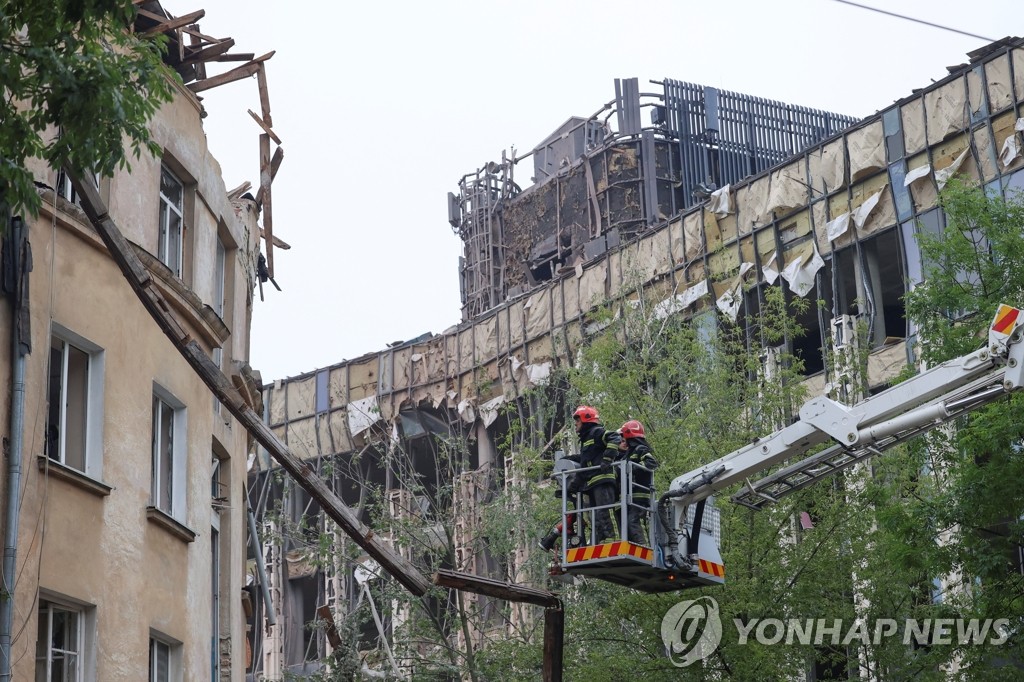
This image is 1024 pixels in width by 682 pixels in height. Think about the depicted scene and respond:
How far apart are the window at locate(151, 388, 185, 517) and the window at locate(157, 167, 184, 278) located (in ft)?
5.89

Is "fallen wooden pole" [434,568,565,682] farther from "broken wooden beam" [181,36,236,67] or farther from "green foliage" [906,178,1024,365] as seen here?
"broken wooden beam" [181,36,236,67]

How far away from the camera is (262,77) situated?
22828 mm

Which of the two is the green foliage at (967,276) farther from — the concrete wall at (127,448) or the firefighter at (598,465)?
the concrete wall at (127,448)

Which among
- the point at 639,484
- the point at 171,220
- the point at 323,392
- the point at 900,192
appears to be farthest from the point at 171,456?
the point at 323,392

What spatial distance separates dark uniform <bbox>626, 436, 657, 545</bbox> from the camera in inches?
599

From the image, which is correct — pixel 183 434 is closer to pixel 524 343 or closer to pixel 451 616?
pixel 451 616

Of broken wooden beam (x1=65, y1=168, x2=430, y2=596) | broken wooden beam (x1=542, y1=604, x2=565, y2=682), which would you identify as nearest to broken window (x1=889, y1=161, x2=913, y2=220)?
broken wooden beam (x1=542, y1=604, x2=565, y2=682)

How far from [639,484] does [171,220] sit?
25.0 ft

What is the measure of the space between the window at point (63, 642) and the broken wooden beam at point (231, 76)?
8.61 m

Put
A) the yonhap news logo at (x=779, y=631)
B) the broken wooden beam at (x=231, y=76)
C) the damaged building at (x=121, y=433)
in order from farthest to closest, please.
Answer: the broken wooden beam at (x=231, y=76) → the yonhap news logo at (x=779, y=631) → the damaged building at (x=121, y=433)

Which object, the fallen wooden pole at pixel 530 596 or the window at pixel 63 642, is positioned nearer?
the window at pixel 63 642

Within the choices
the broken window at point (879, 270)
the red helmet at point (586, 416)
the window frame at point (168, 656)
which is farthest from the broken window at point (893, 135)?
the window frame at point (168, 656)

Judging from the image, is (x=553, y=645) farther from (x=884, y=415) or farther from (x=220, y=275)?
(x=220, y=275)

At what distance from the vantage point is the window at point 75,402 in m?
15.7
